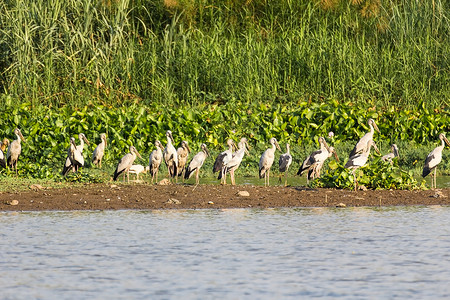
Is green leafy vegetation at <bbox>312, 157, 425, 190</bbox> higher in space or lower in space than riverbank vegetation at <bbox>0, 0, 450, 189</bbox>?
lower

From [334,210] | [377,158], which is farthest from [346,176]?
[334,210]

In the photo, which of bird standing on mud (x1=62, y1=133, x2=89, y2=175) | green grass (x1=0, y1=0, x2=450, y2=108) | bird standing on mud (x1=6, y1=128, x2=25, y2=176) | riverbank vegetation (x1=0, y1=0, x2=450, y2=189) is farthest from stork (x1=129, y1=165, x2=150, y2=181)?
green grass (x1=0, y1=0, x2=450, y2=108)

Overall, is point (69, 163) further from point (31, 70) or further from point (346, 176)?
point (346, 176)

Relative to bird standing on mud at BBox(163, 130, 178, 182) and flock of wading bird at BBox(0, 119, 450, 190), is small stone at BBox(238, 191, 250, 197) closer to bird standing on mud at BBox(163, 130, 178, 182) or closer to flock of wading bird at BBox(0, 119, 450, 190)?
flock of wading bird at BBox(0, 119, 450, 190)

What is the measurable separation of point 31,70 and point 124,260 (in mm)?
10912

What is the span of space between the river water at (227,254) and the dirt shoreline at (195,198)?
1.44ft

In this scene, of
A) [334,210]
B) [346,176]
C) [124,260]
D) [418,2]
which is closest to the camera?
[124,260]

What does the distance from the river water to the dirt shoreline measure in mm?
440

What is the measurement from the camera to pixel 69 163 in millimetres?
15359

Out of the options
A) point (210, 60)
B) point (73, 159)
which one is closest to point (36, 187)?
point (73, 159)

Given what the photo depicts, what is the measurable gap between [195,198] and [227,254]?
4.04 m

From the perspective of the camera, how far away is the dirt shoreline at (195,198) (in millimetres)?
11867

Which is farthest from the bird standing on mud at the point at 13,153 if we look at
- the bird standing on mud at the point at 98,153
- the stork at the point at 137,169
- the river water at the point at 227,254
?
the river water at the point at 227,254

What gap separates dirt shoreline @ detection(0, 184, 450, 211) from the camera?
11867 mm
